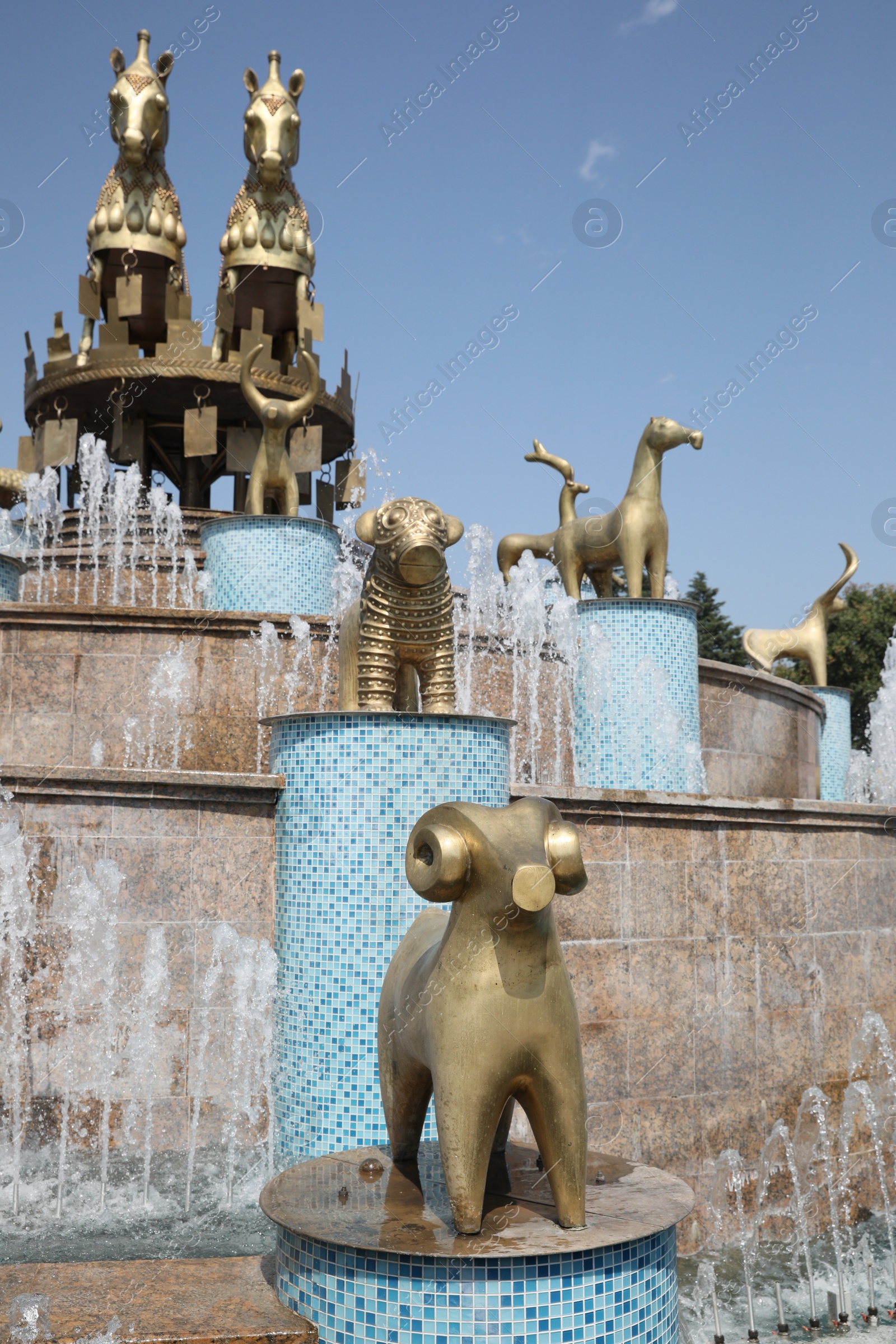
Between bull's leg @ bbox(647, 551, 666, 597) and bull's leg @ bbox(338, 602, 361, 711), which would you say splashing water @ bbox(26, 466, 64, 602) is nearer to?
bull's leg @ bbox(647, 551, 666, 597)

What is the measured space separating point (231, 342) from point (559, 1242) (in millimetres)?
16779

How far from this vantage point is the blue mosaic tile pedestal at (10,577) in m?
11.0

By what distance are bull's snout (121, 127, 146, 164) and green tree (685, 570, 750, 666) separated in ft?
83.3

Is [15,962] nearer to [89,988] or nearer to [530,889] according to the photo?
[89,988]

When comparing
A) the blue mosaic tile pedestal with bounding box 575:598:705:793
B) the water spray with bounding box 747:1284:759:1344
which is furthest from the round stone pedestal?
the blue mosaic tile pedestal with bounding box 575:598:705:793

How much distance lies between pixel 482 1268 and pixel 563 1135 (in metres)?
0.43

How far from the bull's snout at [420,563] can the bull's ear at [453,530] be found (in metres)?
0.10

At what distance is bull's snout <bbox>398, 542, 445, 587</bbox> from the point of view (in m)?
5.97

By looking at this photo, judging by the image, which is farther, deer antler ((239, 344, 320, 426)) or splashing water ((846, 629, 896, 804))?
splashing water ((846, 629, 896, 804))

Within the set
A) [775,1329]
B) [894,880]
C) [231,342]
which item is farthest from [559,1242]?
[231,342]

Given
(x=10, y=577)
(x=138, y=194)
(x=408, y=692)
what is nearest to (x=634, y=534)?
(x=408, y=692)

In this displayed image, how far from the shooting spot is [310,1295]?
3398mm

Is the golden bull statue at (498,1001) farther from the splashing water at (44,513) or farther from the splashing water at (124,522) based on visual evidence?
the splashing water at (44,513)

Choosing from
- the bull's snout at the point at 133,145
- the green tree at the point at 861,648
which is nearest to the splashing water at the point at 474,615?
Result: the bull's snout at the point at 133,145
